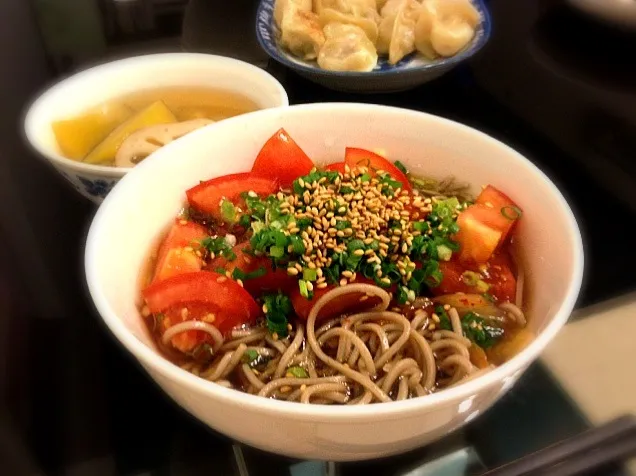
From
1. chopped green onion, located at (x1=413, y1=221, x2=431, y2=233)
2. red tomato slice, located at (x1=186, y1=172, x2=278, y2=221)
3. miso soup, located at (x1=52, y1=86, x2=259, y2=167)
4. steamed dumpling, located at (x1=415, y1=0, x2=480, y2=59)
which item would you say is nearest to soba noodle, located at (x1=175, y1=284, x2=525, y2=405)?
chopped green onion, located at (x1=413, y1=221, x2=431, y2=233)

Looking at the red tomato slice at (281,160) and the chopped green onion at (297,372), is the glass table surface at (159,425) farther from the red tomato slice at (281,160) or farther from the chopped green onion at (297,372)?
the red tomato slice at (281,160)

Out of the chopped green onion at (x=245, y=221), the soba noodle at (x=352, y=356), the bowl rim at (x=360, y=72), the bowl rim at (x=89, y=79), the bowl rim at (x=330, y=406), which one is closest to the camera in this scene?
the bowl rim at (x=330, y=406)

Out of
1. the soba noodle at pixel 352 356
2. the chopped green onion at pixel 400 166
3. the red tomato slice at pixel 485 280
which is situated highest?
the chopped green onion at pixel 400 166

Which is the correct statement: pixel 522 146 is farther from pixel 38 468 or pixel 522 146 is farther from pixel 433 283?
pixel 38 468

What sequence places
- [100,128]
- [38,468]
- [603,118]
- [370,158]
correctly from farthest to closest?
[603,118], [100,128], [370,158], [38,468]

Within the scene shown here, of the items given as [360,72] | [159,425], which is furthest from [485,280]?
[360,72]

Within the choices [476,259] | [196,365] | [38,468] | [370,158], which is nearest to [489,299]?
[476,259]

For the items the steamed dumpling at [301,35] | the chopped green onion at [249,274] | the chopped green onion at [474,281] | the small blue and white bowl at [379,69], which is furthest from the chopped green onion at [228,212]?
the steamed dumpling at [301,35]
